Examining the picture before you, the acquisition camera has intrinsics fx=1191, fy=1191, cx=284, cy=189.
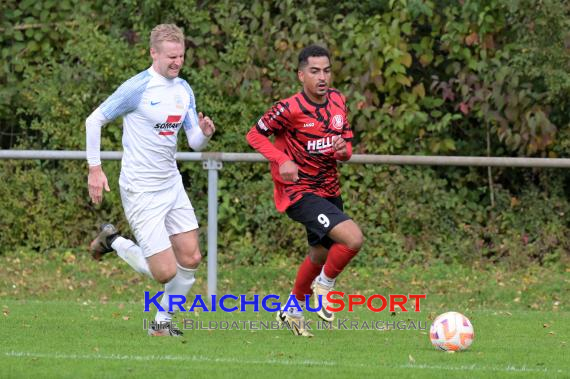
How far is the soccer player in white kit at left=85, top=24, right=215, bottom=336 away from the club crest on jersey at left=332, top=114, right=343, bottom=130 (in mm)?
974

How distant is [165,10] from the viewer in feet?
50.4

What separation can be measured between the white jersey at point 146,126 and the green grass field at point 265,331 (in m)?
1.18

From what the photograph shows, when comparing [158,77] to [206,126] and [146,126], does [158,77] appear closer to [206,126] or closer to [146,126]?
[146,126]

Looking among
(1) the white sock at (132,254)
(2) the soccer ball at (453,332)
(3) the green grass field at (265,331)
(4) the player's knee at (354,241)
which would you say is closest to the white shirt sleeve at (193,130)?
(1) the white sock at (132,254)

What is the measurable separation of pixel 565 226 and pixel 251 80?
4.23 m

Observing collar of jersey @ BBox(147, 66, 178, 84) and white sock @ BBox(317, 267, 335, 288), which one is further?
white sock @ BBox(317, 267, 335, 288)

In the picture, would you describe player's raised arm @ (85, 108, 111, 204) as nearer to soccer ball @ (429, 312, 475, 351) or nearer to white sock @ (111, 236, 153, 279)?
white sock @ (111, 236, 153, 279)

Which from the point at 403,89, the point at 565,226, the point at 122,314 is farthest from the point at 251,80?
the point at 122,314

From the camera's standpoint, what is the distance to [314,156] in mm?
8938

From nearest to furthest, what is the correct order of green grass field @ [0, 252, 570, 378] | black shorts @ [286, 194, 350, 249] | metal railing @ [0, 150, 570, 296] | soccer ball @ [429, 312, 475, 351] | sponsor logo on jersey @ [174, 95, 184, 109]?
green grass field @ [0, 252, 570, 378]
soccer ball @ [429, 312, 475, 351]
sponsor logo on jersey @ [174, 95, 184, 109]
black shorts @ [286, 194, 350, 249]
metal railing @ [0, 150, 570, 296]

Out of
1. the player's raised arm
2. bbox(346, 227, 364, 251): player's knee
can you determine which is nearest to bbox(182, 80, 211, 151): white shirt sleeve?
the player's raised arm

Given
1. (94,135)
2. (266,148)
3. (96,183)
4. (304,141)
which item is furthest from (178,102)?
Result: (304,141)

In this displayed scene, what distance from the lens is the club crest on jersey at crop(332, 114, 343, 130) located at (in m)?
8.95

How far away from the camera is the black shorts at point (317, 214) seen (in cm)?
877
